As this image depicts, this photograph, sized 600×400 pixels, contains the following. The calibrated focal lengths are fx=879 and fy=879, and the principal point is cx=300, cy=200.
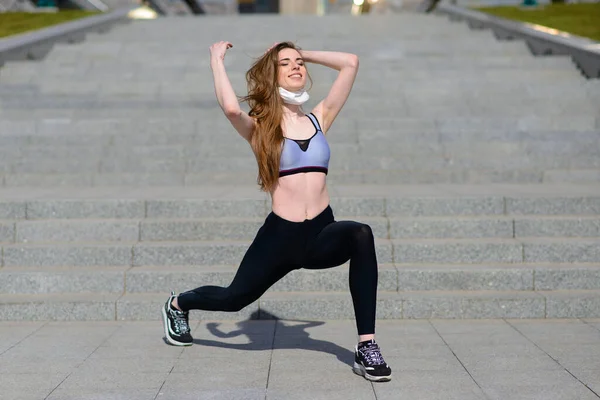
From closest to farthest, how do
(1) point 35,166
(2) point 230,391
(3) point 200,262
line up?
(2) point 230,391
(3) point 200,262
(1) point 35,166

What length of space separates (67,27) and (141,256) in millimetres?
13263

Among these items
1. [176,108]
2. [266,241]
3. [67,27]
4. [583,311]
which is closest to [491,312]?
[583,311]

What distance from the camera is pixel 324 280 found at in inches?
309

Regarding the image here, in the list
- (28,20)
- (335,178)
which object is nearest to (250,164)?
(335,178)

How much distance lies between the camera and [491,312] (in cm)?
743

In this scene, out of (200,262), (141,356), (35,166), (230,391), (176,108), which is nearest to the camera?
(230,391)

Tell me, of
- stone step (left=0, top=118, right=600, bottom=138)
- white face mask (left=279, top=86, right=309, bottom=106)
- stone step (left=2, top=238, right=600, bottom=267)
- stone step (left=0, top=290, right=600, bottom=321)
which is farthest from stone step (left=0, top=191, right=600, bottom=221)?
white face mask (left=279, top=86, right=309, bottom=106)

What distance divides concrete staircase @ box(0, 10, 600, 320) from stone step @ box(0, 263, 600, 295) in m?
0.01

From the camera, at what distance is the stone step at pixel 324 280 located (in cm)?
780

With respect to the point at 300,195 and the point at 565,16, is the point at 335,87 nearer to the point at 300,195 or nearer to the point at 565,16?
the point at 300,195

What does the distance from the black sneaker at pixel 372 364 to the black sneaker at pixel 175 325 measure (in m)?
1.45

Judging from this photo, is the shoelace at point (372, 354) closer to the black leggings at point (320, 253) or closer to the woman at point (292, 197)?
the woman at point (292, 197)

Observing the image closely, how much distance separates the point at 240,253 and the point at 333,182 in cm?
290

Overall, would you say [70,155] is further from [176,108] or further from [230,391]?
[230,391]
